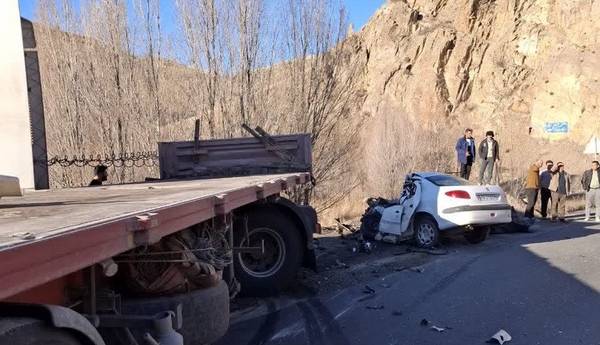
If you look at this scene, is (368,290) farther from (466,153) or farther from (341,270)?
(466,153)

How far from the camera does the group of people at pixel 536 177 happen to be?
16.4 metres

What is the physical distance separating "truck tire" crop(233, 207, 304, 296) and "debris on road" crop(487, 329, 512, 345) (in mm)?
2652

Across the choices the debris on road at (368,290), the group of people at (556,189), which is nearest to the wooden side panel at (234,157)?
the debris on road at (368,290)

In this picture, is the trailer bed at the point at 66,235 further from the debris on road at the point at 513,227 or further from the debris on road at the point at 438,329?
the debris on road at the point at 513,227

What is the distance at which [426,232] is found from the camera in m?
11.8

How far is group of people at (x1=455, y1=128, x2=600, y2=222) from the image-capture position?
1642 cm

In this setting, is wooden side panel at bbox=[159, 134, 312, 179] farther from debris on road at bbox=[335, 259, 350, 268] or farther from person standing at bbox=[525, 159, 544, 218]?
person standing at bbox=[525, 159, 544, 218]

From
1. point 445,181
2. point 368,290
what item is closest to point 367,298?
point 368,290

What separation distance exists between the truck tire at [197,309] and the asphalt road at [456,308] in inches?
54.7

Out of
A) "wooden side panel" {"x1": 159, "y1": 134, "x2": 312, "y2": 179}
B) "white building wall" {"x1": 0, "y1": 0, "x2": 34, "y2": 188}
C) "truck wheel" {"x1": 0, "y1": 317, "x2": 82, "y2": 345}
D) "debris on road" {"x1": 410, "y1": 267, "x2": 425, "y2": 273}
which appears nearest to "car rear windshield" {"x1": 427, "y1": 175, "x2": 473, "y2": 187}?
"debris on road" {"x1": 410, "y1": 267, "x2": 425, "y2": 273}

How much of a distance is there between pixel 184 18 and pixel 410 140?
52.6 feet

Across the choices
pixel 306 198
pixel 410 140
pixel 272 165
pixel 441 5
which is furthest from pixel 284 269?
pixel 441 5

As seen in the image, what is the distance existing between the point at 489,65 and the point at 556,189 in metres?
27.9

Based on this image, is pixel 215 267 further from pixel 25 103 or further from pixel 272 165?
pixel 272 165
